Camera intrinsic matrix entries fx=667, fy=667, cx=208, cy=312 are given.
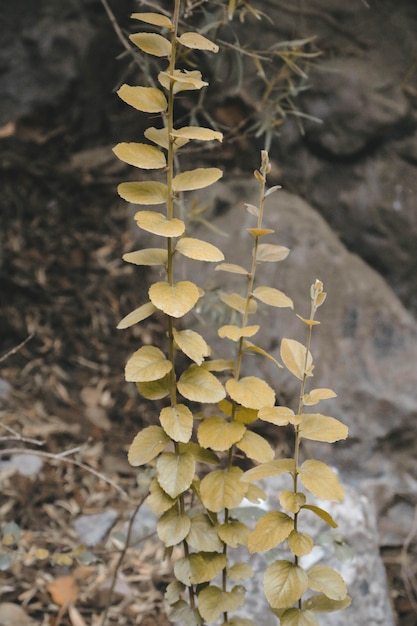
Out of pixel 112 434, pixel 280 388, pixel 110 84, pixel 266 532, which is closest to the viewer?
pixel 266 532

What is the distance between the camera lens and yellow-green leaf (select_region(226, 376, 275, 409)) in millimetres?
1058

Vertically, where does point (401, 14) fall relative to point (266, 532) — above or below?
above

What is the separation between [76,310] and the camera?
2.55m

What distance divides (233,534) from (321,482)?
0.23m

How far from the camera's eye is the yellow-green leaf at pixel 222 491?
110 cm

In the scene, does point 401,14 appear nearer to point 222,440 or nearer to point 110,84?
point 110,84

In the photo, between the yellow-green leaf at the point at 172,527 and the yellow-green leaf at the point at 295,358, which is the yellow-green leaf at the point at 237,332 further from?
the yellow-green leaf at the point at 172,527

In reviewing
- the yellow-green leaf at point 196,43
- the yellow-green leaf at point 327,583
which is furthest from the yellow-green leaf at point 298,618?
the yellow-green leaf at point 196,43

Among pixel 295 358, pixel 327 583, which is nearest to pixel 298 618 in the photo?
pixel 327 583

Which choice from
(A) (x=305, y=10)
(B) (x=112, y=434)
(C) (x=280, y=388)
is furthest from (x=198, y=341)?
(A) (x=305, y=10)

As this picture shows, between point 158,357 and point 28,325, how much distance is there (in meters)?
1.55

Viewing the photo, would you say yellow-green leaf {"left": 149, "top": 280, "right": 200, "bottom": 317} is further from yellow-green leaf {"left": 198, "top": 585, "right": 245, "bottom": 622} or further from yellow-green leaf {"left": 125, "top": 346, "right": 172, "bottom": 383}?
yellow-green leaf {"left": 198, "top": 585, "right": 245, "bottom": 622}

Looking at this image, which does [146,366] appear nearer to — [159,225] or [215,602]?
[159,225]

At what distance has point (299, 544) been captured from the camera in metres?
1.00
